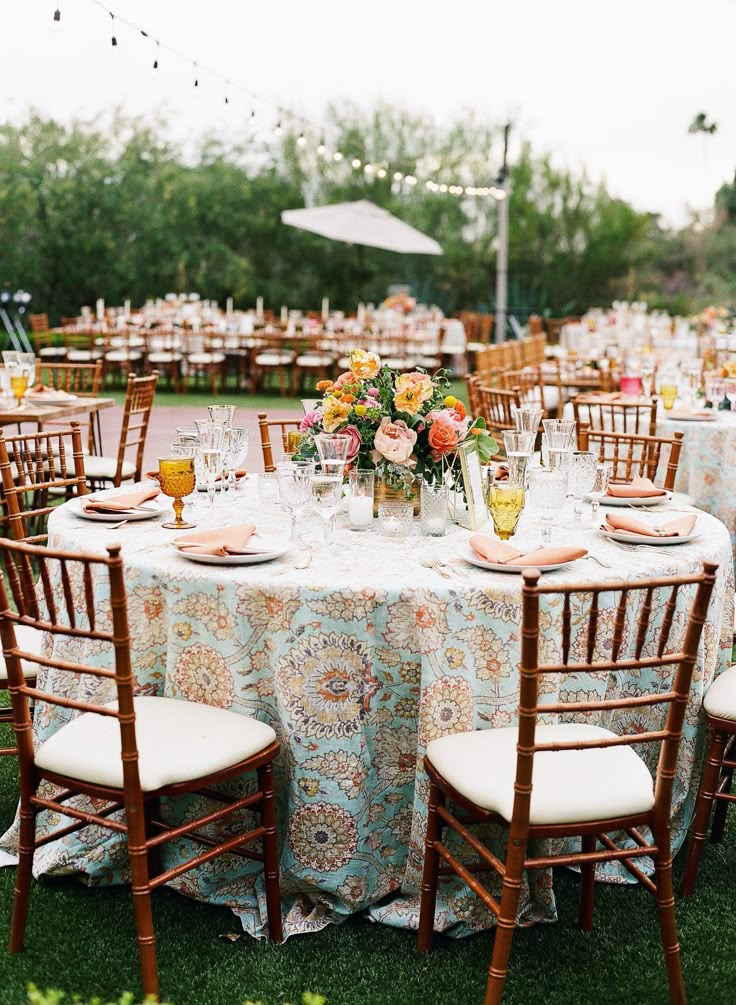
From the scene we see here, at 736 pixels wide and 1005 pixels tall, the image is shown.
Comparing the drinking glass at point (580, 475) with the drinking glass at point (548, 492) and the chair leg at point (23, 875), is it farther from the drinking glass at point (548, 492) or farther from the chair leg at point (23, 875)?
the chair leg at point (23, 875)

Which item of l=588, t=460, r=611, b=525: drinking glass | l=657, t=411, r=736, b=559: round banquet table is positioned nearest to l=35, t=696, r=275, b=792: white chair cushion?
l=588, t=460, r=611, b=525: drinking glass

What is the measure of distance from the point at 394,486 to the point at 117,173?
19.7 meters

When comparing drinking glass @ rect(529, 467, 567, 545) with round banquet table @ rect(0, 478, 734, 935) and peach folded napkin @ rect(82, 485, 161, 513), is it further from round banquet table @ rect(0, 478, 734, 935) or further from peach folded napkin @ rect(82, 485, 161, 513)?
peach folded napkin @ rect(82, 485, 161, 513)

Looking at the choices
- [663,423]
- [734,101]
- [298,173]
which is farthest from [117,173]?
[663,423]

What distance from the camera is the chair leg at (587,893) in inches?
97.7

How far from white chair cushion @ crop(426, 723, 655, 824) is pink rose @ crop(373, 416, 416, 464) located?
803 millimetres

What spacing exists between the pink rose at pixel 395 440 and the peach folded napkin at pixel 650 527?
1.90 feet

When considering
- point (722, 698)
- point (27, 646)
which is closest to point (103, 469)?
point (27, 646)

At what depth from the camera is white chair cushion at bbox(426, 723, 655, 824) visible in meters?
2.07

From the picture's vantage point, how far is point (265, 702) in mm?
2498

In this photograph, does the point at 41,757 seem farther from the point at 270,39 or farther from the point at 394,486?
the point at 270,39

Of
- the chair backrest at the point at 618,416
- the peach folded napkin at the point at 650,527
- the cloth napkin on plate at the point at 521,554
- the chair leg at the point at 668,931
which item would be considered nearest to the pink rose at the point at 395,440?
the cloth napkin on plate at the point at 521,554

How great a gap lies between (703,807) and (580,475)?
0.95 meters

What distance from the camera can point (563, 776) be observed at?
2160 millimetres
